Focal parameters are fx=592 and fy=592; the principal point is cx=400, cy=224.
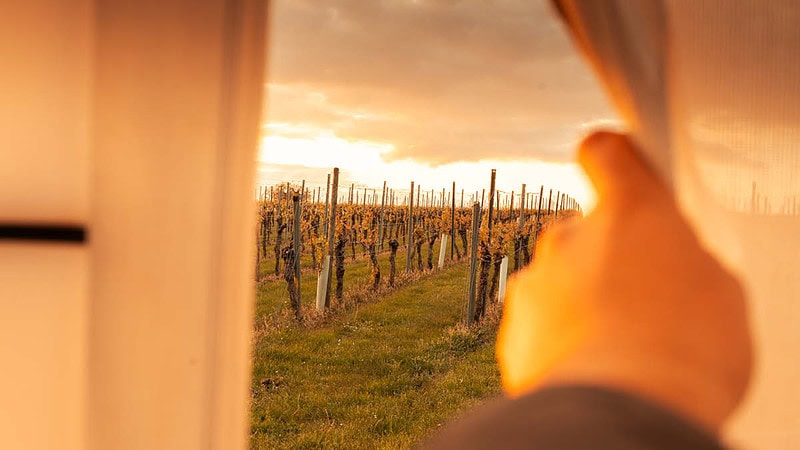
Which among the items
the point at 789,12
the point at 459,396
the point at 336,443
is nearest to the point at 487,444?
the point at 789,12

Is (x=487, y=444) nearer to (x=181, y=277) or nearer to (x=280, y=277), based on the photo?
(x=181, y=277)

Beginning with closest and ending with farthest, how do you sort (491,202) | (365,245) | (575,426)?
1. (575,426)
2. (491,202)
3. (365,245)

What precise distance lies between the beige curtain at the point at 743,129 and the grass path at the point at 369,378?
3022 millimetres

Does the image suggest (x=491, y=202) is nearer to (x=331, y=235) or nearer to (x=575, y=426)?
(x=331, y=235)

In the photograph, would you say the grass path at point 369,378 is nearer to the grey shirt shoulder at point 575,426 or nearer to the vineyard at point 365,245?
the vineyard at point 365,245

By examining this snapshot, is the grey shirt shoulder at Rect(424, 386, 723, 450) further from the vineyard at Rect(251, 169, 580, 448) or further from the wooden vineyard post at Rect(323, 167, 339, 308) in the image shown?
the wooden vineyard post at Rect(323, 167, 339, 308)

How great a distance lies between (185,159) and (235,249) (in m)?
0.11

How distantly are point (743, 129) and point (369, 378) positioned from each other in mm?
4301

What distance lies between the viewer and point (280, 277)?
834 centimetres

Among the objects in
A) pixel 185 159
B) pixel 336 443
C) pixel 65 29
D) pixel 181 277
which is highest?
pixel 65 29

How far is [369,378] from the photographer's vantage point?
4.66m

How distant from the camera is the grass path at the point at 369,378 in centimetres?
365

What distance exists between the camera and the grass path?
3.65 metres

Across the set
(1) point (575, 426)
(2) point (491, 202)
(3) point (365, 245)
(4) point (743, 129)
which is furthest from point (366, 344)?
(1) point (575, 426)
